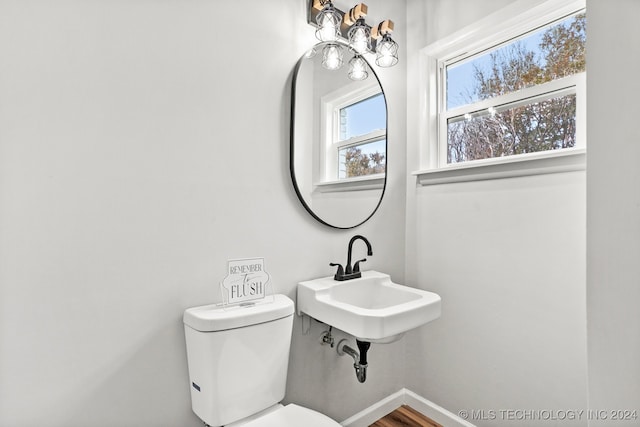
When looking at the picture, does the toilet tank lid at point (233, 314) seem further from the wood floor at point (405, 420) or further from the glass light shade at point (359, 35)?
the glass light shade at point (359, 35)

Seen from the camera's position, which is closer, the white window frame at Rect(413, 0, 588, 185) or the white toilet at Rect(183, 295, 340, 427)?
the white toilet at Rect(183, 295, 340, 427)

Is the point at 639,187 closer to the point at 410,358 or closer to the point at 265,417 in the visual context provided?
the point at 265,417

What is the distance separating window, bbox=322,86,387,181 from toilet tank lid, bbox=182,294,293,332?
0.63 m

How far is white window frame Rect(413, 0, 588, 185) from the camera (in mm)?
1273

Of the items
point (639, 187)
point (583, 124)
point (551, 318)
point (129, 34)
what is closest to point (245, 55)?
point (129, 34)

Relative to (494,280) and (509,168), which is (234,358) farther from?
(509,168)

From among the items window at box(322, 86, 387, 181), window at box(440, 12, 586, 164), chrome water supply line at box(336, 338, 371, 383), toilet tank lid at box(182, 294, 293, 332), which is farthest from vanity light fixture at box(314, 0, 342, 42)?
chrome water supply line at box(336, 338, 371, 383)

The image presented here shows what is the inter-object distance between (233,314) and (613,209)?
977mm

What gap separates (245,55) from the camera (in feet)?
4.06

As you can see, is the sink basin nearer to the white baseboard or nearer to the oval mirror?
the oval mirror

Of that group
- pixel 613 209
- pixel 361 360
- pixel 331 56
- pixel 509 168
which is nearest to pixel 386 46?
pixel 331 56

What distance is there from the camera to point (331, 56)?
1419mm

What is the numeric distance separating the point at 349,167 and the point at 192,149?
746 millimetres

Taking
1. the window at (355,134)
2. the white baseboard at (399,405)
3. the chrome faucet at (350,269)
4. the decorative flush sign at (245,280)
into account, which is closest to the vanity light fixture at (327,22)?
the window at (355,134)
